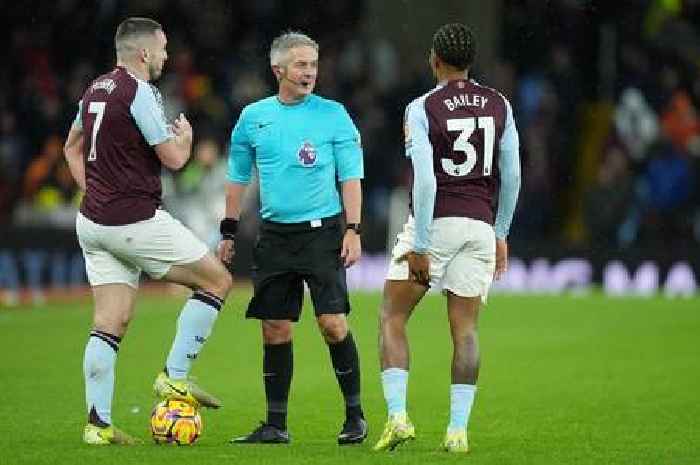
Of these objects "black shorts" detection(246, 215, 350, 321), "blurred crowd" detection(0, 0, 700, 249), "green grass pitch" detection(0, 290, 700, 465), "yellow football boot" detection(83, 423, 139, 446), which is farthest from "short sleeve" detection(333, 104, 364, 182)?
"blurred crowd" detection(0, 0, 700, 249)

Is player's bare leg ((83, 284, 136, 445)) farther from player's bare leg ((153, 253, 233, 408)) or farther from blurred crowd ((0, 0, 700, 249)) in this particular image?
blurred crowd ((0, 0, 700, 249))

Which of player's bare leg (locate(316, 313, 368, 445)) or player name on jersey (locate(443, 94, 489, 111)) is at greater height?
player name on jersey (locate(443, 94, 489, 111))

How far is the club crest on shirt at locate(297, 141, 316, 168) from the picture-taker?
10445 mm

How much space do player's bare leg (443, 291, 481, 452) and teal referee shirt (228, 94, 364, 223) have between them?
3.41 ft

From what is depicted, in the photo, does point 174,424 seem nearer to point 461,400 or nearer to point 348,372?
point 348,372

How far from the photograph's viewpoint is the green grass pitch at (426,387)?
33.3 feet

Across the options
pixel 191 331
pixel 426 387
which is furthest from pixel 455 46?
pixel 426 387

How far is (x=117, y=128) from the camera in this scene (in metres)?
10.3

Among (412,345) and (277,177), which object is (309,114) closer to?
(277,177)

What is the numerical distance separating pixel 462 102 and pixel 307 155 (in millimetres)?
1064

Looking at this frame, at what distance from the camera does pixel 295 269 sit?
34.7 feet

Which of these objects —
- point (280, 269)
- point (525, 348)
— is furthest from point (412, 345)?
point (280, 269)

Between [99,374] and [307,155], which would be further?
[307,155]

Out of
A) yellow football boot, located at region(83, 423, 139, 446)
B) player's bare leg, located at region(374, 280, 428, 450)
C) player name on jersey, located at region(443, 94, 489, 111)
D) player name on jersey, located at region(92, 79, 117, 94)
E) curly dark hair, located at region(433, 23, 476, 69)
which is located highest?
curly dark hair, located at region(433, 23, 476, 69)
